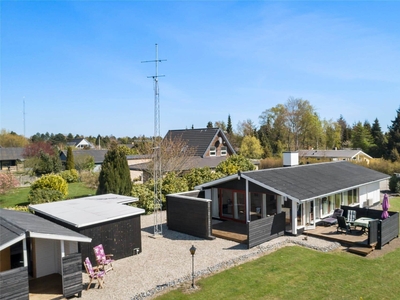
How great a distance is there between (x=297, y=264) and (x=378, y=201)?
15.2 metres

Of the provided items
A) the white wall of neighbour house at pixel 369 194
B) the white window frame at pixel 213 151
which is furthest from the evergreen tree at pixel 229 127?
the white wall of neighbour house at pixel 369 194

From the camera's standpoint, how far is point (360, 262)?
1223 centimetres

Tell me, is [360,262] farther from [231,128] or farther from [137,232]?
[231,128]

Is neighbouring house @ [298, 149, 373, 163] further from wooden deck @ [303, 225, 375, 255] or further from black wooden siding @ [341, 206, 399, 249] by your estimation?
wooden deck @ [303, 225, 375, 255]

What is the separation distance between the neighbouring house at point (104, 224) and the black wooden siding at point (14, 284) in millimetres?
3089

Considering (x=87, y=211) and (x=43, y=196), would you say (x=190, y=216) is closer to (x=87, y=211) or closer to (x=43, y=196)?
(x=87, y=211)

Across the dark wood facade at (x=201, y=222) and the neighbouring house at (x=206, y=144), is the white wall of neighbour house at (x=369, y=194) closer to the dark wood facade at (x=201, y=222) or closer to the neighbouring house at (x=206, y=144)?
the dark wood facade at (x=201, y=222)

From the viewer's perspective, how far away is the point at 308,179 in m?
18.6

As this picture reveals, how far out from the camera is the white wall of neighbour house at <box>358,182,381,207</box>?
21.5 metres

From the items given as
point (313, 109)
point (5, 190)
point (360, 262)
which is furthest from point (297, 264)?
point (313, 109)

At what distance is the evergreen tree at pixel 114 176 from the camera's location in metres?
22.8

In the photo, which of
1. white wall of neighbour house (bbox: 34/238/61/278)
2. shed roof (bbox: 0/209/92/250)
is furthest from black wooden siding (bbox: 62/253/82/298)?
white wall of neighbour house (bbox: 34/238/61/278)

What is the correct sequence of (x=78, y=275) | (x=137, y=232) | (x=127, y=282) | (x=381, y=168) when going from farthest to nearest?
(x=381, y=168)
(x=137, y=232)
(x=127, y=282)
(x=78, y=275)

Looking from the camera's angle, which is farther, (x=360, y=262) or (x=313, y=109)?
(x=313, y=109)
